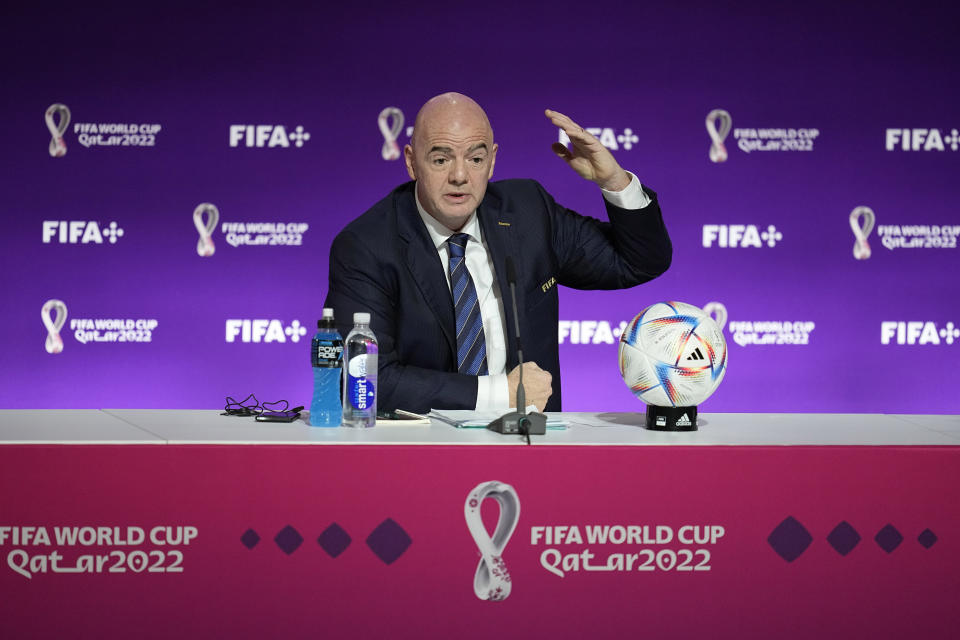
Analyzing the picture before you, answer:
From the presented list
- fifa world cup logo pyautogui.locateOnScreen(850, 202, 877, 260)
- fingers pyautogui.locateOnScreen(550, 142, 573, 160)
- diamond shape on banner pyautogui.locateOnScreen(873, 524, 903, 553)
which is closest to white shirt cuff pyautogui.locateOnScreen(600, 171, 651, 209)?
fingers pyautogui.locateOnScreen(550, 142, 573, 160)

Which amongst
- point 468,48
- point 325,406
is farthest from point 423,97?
point 325,406

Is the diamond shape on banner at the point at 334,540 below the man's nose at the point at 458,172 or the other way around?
below

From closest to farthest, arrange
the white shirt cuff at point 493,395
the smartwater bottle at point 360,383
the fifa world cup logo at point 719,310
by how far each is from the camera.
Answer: the smartwater bottle at point 360,383
the white shirt cuff at point 493,395
the fifa world cup logo at point 719,310

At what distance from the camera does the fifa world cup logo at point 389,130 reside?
191 inches

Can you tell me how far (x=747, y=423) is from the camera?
2.13 meters

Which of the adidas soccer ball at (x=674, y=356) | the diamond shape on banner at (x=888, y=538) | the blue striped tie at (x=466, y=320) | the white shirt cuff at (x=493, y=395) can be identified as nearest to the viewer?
the diamond shape on banner at (x=888, y=538)

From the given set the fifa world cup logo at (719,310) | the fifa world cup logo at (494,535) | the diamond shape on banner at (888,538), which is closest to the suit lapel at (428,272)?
the fifa world cup logo at (494,535)

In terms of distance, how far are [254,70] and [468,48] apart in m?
1.08

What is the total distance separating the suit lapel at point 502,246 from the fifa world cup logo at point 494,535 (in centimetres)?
88

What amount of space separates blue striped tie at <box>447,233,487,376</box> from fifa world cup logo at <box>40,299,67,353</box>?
2991mm

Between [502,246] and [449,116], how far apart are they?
0.38 m

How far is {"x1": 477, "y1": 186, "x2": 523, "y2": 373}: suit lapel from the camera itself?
101 inches

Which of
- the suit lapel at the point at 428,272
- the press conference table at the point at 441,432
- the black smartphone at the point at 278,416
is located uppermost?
the suit lapel at the point at 428,272

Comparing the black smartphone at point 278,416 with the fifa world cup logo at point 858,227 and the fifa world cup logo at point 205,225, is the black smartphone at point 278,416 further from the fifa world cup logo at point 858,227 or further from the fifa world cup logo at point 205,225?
the fifa world cup logo at point 858,227
